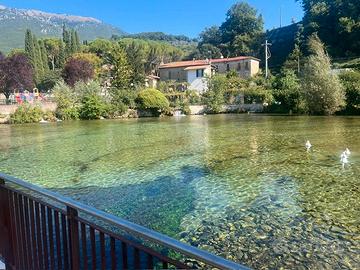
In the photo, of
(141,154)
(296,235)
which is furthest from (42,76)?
(296,235)

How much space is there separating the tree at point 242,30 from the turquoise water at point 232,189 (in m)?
68.2

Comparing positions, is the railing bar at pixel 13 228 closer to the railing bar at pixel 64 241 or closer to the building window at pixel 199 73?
the railing bar at pixel 64 241

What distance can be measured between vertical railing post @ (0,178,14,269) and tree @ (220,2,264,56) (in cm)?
8236

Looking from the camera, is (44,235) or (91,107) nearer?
(44,235)

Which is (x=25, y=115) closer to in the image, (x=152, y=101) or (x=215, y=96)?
(x=152, y=101)

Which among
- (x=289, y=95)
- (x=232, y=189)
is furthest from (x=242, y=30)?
(x=232, y=189)

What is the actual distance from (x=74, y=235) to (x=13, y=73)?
5029 cm

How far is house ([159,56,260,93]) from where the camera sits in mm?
64375

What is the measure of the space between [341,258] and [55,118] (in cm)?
4068

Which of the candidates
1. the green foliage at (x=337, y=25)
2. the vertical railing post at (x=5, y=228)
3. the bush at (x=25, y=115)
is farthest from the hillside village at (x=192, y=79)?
the vertical railing post at (x=5, y=228)

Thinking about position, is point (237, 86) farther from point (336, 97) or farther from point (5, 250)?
point (5, 250)

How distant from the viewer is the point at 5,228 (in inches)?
148

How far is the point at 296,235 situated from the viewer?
6.35 metres

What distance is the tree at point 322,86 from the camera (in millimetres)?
36000
